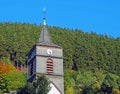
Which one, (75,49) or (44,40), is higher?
(75,49)

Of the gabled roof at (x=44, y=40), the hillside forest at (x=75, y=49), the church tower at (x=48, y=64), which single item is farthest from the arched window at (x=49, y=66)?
the hillside forest at (x=75, y=49)

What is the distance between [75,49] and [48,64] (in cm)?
7153

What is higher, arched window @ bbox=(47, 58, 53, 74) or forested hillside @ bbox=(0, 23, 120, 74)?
forested hillside @ bbox=(0, 23, 120, 74)

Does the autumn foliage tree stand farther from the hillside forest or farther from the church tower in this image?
A: the church tower

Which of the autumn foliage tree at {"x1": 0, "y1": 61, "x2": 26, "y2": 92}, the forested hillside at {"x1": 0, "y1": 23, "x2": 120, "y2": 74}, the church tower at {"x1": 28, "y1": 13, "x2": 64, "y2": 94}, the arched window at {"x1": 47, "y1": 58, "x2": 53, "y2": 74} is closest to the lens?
the church tower at {"x1": 28, "y1": 13, "x2": 64, "y2": 94}

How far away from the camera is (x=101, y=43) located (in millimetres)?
142750

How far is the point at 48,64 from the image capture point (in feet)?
203

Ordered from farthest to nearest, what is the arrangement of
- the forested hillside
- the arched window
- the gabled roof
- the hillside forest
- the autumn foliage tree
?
the forested hillside < the hillside forest < the autumn foliage tree < the gabled roof < the arched window

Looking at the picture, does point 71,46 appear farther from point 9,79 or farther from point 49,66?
point 49,66

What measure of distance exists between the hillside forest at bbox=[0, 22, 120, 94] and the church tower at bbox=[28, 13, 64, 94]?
148 ft

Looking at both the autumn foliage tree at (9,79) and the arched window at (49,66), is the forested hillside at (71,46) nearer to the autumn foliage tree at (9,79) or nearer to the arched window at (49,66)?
the autumn foliage tree at (9,79)

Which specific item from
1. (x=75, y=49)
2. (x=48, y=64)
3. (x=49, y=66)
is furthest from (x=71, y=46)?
(x=49, y=66)

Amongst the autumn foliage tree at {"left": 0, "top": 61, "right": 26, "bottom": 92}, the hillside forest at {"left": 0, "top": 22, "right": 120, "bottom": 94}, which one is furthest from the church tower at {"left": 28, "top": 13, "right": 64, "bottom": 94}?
the hillside forest at {"left": 0, "top": 22, "right": 120, "bottom": 94}

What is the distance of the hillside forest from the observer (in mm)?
122200
